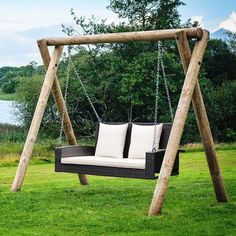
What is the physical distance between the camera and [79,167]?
6.81m

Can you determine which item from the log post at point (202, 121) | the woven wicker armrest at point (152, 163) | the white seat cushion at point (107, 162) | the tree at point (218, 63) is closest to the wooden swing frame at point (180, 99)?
the log post at point (202, 121)

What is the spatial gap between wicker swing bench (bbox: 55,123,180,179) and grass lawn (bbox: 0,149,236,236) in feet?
1.20

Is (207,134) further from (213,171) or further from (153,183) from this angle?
(153,183)

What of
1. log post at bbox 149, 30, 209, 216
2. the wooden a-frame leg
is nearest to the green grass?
the wooden a-frame leg

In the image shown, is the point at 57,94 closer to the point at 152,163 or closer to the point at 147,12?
the point at 152,163

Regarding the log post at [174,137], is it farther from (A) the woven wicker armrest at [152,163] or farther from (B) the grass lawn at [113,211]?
(A) the woven wicker armrest at [152,163]

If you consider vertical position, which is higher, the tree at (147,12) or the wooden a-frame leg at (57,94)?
the tree at (147,12)

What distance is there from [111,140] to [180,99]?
1.72 m

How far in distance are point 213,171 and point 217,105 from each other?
19.6 m

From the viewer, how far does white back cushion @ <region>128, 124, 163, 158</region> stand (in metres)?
6.93

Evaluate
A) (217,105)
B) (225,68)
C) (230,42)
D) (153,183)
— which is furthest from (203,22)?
(153,183)

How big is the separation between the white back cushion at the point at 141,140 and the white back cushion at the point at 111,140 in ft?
0.64

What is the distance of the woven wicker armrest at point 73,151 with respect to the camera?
23.1 ft

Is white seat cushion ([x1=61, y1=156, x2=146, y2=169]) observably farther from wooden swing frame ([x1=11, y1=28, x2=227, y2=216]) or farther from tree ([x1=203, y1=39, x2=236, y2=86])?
tree ([x1=203, y1=39, x2=236, y2=86])
